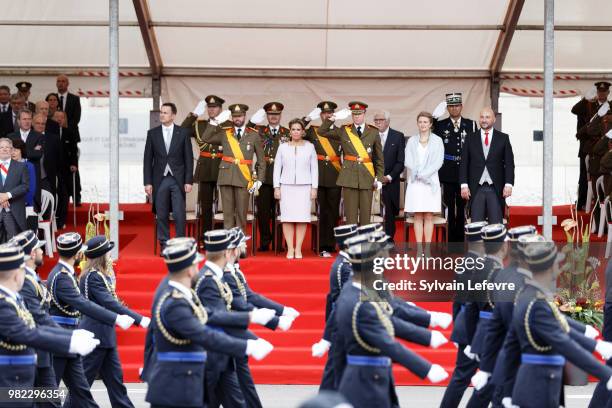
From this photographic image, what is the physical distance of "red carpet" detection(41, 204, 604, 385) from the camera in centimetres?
1211

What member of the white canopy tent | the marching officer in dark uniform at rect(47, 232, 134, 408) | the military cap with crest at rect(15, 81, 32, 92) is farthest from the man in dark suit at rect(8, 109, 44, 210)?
the marching officer in dark uniform at rect(47, 232, 134, 408)

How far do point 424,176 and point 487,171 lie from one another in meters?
0.71

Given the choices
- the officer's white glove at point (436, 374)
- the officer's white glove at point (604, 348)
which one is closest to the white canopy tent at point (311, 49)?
the officer's white glove at point (604, 348)

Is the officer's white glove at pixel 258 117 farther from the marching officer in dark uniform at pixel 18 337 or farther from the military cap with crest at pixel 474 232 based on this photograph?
the marching officer in dark uniform at pixel 18 337

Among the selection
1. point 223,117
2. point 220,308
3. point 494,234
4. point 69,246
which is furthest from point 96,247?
point 223,117

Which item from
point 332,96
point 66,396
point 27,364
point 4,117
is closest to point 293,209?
point 332,96

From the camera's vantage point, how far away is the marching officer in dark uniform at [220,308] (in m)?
8.47

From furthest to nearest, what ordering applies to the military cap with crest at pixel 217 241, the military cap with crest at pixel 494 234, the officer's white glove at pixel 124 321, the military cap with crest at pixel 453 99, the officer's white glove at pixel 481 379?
the military cap with crest at pixel 453 99, the military cap with crest at pixel 494 234, the officer's white glove at pixel 124 321, the officer's white glove at pixel 481 379, the military cap with crest at pixel 217 241

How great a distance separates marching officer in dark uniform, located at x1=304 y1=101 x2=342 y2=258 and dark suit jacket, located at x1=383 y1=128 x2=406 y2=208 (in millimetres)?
606

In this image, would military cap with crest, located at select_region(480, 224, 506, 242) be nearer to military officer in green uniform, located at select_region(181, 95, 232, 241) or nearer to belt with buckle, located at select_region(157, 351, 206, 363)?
belt with buckle, located at select_region(157, 351, 206, 363)

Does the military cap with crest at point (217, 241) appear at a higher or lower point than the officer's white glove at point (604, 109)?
lower

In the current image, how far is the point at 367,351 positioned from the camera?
738 cm

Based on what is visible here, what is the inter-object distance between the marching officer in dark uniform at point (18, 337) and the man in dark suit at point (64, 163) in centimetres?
804

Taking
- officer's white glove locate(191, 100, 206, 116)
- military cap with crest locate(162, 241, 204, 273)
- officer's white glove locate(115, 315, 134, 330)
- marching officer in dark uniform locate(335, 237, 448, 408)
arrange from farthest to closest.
A: officer's white glove locate(191, 100, 206, 116) → officer's white glove locate(115, 315, 134, 330) → military cap with crest locate(162, 241, 204, 273) → marching officer in dark uniform locate(335, 237, 448, 408)
